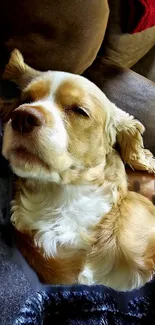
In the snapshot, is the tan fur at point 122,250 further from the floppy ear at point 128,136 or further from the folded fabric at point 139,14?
the folded fabric at point 139,14

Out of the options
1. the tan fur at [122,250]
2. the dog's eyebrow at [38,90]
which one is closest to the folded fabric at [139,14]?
the dog's eyebrow at [38,90]

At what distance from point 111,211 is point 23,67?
0.37 m

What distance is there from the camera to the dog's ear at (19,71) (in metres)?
1.16

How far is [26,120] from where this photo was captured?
3.10 ft

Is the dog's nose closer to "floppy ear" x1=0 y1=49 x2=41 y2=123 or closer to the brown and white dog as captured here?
the brown and white dog

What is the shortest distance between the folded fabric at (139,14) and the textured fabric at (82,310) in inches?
32.6

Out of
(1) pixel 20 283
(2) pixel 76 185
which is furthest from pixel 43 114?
(1) pixel 20 283

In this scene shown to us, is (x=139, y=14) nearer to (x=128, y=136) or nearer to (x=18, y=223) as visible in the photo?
(x=128, y=136)

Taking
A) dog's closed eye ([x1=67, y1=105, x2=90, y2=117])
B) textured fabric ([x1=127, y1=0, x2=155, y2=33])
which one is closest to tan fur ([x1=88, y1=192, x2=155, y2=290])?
dog's closed eye ([x1=67, y1=105, x2=90, y2=117])

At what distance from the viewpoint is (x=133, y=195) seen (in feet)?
3.91

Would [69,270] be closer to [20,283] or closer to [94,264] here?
[94,264]

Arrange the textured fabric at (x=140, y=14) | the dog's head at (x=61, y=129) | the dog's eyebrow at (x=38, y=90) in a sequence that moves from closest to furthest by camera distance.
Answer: the dog's head at (x=61, y=129) → the dog's eyebrow at (x=38, y=90) → the textured fabric at (x=140, y=14)

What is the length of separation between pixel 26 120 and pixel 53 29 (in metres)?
0.36

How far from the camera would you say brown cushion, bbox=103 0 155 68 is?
1.50 metres
